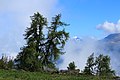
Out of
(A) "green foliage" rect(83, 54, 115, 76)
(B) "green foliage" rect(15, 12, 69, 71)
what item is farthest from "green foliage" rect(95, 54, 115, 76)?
(B) "green foliage" rect(15, 12, 69, 71)

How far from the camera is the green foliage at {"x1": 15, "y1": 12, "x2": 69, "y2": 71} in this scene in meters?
71.6

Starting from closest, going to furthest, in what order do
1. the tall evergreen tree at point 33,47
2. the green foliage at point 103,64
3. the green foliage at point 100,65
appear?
1. the tall evergreen tree at point 33,47
2. the green foliage at point 100,65
3. the green foliage at point 103,64

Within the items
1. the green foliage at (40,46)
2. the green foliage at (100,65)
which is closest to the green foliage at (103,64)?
the green foliage at (100,65)

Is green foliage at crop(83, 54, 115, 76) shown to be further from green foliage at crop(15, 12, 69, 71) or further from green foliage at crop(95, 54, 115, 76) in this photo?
green foliage at crop(15, 12, 69, 71)

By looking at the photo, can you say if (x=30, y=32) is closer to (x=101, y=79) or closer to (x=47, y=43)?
(x=47, y=43)

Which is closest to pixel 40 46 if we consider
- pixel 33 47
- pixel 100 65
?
pixel 33 47

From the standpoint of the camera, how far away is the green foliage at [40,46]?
71.6m

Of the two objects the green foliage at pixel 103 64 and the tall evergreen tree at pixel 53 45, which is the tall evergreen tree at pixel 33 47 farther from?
the green foliage at pixel 103 64

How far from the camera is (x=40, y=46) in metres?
73.2

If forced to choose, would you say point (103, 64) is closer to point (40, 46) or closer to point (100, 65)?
point (100, 65)

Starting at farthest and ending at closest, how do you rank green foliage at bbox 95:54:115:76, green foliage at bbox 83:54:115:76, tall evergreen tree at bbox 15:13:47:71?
green foliage at bbox 95:54:115:76, green foliage at bbox 83:54:115:76, tall evergreen tree at bbox 15:13:47:71

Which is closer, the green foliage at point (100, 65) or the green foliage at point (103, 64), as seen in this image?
the green foliage at point (100, 65)

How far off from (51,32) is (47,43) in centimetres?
224

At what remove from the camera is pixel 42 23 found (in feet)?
245
